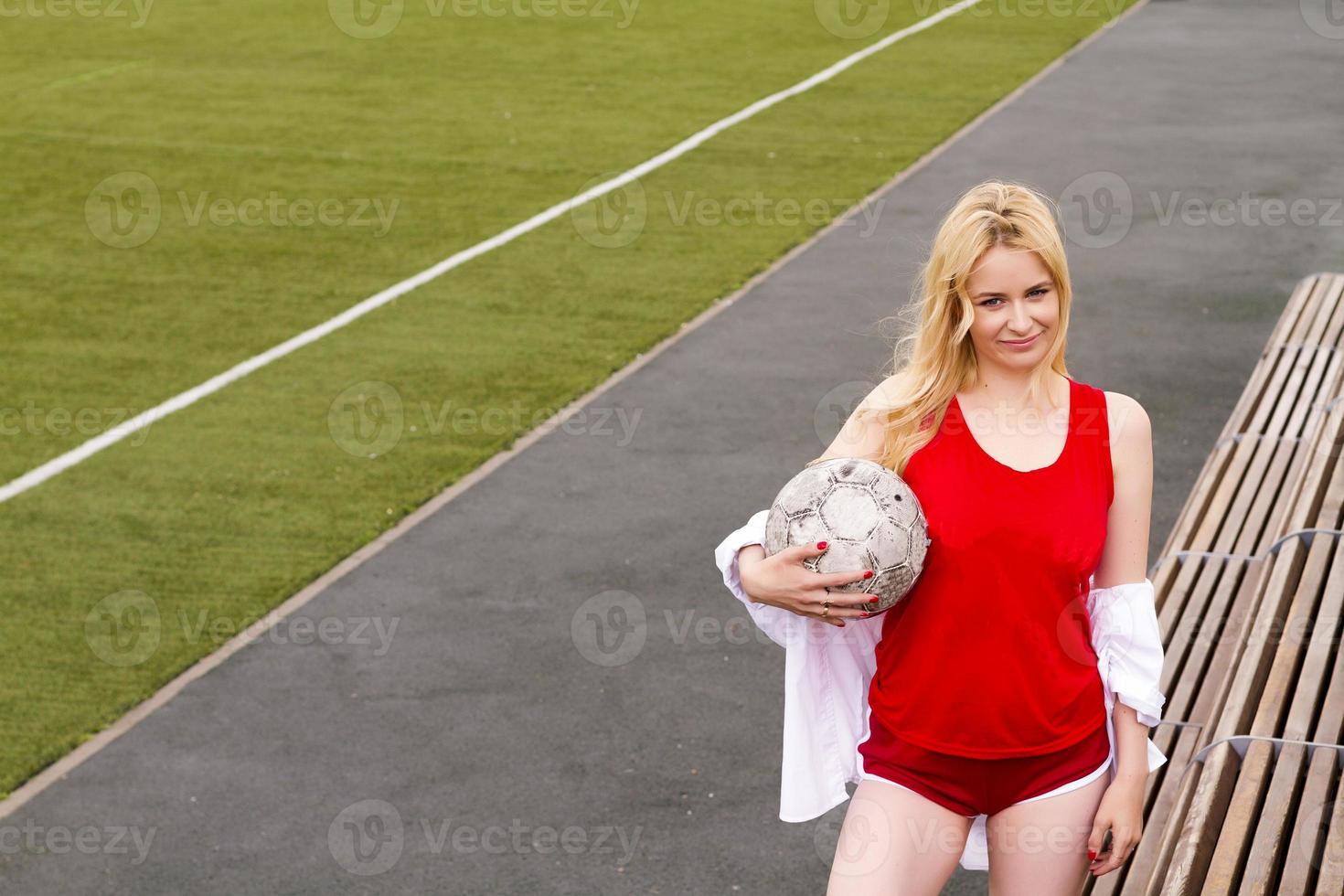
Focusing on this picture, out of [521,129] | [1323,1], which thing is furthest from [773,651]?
[1323,1]

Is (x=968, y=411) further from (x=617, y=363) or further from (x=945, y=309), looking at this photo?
(x=617, y=363)

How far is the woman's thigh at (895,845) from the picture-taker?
11.5ft

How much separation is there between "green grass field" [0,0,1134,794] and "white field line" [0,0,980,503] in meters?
0.15

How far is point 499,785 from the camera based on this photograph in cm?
649

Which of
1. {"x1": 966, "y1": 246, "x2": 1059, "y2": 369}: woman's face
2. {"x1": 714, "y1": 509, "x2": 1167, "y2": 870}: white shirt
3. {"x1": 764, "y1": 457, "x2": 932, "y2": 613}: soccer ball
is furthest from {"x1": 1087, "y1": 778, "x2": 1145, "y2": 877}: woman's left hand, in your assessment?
{"x1": 966, "y1": 246, "x2": 1059, "y2": 369}: woman's face

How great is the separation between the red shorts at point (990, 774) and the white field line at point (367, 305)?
726cm

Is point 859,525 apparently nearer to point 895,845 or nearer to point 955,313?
point 955,313

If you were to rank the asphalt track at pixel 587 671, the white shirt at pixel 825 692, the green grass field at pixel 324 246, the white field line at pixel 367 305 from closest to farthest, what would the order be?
the white shirt at pixel 825 692 < the asphalt track at pixel 587 671 < the green grass field at pixel 324 246 < the white field line at pixel 367 305

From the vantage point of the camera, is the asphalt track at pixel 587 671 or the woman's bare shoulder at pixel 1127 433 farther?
the asphalt track at pixel 587 671

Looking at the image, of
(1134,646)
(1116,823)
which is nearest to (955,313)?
(1134,646)

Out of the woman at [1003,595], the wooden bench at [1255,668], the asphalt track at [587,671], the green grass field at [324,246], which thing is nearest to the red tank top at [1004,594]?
the woman at [1003,595]

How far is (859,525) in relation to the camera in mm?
3432

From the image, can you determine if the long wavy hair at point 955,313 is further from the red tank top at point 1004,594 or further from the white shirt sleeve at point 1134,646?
the white shirt sleeve at point 1134,646

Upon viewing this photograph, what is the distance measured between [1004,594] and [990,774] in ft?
1.39
